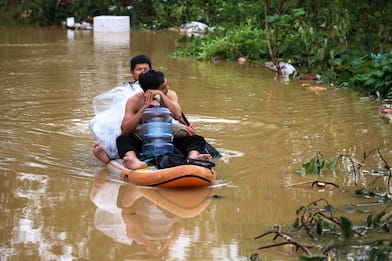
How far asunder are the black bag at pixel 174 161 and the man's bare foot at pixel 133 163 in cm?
13

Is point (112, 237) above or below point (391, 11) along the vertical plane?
below

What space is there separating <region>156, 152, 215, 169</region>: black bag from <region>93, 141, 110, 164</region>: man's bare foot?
30.4 inches

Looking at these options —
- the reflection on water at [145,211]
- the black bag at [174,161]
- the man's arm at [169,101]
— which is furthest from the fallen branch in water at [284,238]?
the man's arm at [169,101]

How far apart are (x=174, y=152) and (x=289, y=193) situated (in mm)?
1146

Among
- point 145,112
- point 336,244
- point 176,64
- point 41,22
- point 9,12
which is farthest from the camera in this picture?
point 9,12

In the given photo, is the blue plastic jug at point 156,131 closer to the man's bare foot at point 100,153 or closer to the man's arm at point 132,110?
the man's arm at point 132,110

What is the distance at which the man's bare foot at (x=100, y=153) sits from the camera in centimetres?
770

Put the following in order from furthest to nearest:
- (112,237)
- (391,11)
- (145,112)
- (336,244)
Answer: (391,11) < (145,112) < (112,237) < (336,244)

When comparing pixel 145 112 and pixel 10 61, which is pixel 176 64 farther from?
pixel 145 112

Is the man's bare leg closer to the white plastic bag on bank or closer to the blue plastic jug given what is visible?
the blue plastic jug

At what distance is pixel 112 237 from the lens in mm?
5742

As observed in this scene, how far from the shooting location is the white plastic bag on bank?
776cm

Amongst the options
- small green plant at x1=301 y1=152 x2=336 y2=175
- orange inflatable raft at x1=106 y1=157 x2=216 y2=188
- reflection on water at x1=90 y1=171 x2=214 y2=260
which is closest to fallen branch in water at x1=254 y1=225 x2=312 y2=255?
reflection on water at x1=90 y1=171 x2=214 y2=260

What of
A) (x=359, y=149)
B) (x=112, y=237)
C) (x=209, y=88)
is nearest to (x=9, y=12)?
(x=209, y=88)
